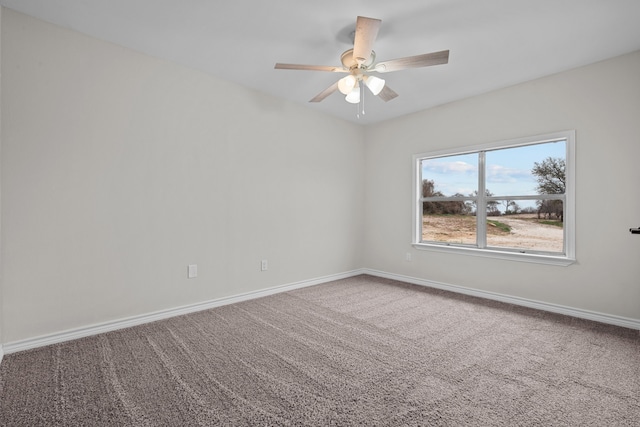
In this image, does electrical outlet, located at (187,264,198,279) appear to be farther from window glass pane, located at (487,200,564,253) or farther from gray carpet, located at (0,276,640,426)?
window glass pane, located at (487,200,564,253)

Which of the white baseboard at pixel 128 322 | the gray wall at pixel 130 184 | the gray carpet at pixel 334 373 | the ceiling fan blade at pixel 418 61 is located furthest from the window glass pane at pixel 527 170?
the white baseboard at pixel 128 322

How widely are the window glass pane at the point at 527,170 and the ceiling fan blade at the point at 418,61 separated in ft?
6.45

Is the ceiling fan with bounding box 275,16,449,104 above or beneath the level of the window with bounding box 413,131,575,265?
above

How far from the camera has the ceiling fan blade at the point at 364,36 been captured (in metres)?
1.78

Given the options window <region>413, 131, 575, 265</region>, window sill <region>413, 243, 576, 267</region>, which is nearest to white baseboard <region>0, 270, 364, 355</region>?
window sill <region>413, 243, 576, 267</region>

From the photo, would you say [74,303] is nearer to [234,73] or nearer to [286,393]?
[286,393]

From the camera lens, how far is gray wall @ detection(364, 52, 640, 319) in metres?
2.65

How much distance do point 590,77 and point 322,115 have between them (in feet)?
9.56

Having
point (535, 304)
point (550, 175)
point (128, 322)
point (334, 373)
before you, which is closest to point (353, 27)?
point (334, 373)

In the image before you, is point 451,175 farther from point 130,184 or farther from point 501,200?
point 130,184

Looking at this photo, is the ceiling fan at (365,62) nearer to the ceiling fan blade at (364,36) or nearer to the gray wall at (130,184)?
the ceiling fan blade at (364,36)

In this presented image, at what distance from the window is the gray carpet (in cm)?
85

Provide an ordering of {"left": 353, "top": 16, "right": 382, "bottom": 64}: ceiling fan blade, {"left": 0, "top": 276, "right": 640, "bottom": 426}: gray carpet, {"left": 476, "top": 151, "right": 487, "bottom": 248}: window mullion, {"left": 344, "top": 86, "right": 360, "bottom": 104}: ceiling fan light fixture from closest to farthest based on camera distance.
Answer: {"left": 0, "top": 276, "right": 640, "bottom": 426}: gray carpet → {"left": 353, "top": 16, "right": 382, "bottom": 64}: ceiling fan blade → {"left": 344, "top": 86, "right": 360, "bottom": 104}: ceiling fan light fixture → {"left": 476, "top": 151, "right": 487, "bottom": 248}: window mullion

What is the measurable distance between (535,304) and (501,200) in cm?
120
